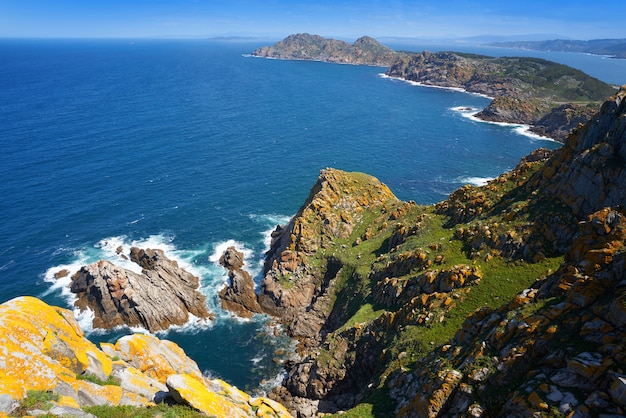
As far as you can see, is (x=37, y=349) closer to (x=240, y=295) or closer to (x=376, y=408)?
(x=376, y=408)

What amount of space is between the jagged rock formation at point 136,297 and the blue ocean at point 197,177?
2.46 m

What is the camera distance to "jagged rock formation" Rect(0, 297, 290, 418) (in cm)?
2020

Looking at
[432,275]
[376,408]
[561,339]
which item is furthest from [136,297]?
[561,339]

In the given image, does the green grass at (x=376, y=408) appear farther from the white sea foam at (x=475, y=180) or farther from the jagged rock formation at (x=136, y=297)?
the white sea foam at (x=475, y=180)

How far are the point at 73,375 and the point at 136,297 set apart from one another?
44103mm

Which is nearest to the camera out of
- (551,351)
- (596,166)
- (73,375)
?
(551,351)

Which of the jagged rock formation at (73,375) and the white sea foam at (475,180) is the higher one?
the jagged rock formation at (73,375)

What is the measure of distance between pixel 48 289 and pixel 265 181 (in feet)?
214

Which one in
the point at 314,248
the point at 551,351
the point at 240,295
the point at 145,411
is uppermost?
the point at 551,351

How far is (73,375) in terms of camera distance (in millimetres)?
22906

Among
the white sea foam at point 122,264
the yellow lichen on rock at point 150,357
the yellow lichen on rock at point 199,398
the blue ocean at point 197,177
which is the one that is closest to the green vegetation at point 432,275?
the yellow lichen on rock at point 199,398

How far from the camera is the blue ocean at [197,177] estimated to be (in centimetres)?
6891

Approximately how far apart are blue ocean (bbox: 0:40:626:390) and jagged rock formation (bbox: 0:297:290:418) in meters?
28.9

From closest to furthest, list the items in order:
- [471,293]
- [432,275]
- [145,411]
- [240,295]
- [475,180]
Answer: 1. [145,411]
2. [471,293]
3. [432,275]
4. [240,295]
5. [475,180]
